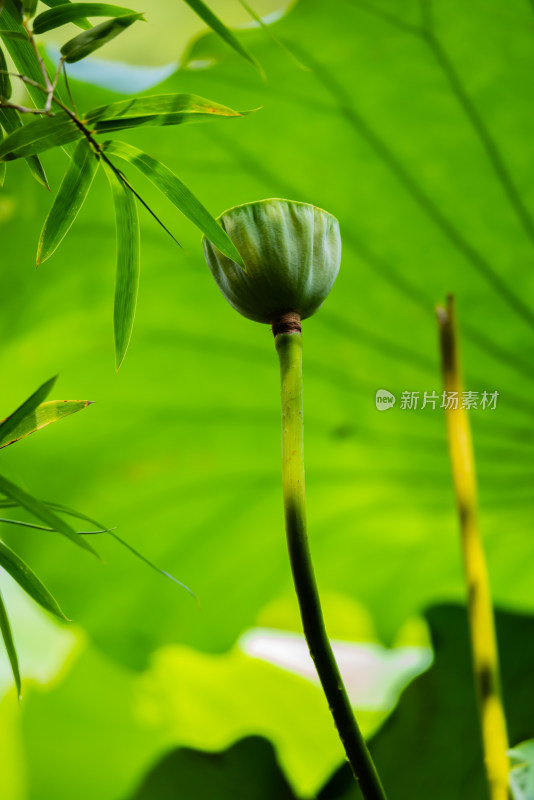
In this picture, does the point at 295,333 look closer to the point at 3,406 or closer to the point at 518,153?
the point at 518,153

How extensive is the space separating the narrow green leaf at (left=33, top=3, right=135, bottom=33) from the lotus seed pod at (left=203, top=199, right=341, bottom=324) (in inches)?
4.5

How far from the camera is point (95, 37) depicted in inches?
11.7

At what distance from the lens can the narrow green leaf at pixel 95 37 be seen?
0.94 feet

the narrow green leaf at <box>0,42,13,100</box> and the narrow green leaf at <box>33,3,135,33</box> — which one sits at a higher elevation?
the narrow green leaf at <box>33,3,135,33</box>

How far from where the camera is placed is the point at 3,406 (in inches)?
38.2

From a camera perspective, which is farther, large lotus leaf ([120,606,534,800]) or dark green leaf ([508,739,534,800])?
large lotus leaf ([120,606,534,800])

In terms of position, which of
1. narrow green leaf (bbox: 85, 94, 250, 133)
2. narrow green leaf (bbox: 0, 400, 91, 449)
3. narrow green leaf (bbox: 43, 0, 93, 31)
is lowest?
narrow green leaf (bbox: 0, 400, 91, 449)

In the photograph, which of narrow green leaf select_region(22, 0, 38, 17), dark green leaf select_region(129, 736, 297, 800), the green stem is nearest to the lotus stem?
the green stem

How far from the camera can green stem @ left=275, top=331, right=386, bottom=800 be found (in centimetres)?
24

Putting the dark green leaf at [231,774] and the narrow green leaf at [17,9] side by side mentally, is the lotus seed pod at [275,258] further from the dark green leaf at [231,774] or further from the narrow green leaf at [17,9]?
the dark green leaf at [231,774]

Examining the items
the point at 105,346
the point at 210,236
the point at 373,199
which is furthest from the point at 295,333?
the point at 105,346

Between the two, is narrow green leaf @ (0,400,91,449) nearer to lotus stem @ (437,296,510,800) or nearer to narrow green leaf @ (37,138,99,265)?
narrow green leaf @ (37,138,99,265)

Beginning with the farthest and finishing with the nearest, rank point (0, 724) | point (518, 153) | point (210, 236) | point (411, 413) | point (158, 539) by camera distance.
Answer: point (0, 724) < point (158, 539) < point (411, 413) < point (518, 153) < point (210, 236)

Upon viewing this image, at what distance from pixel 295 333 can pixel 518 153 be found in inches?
23.9
